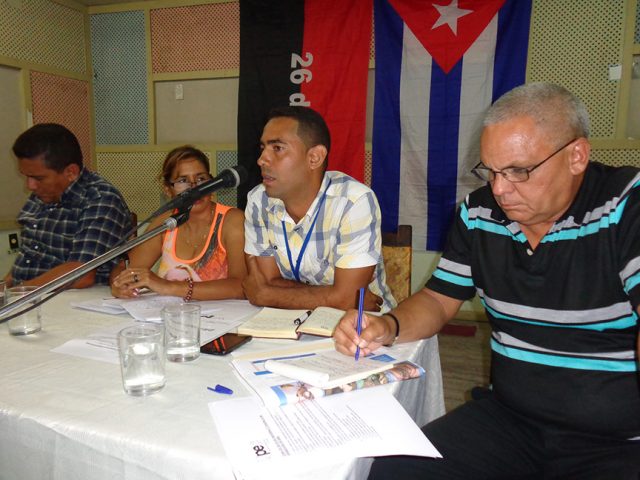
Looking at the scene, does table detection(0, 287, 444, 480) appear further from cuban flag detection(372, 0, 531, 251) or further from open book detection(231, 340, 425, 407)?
cuban flag detection(372, 0, 531, 251)

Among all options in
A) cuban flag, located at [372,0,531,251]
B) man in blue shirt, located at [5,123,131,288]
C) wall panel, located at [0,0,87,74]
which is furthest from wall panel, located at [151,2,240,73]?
man in blue shirt, located at [5,123,131,288]

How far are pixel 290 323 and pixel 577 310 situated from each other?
0.72 m

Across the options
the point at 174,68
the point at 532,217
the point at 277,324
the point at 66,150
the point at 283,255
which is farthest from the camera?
the point at 174,68

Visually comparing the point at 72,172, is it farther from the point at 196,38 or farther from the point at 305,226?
the point at 196,38

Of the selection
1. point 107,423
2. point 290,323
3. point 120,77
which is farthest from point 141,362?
point 120,77

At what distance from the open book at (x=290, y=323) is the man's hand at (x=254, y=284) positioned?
0.20 metres

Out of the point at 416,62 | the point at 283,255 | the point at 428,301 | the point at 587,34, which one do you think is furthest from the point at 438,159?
the point at 428,301

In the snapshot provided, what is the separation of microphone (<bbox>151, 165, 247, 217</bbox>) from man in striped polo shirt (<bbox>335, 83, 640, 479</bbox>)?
1.45 feet

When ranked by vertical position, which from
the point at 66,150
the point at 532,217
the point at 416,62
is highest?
the point at 416,62

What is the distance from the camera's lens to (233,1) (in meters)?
3.95

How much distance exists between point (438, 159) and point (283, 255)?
2053 mm

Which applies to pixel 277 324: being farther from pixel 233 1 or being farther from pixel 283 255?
pixel 233 1

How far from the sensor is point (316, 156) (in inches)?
74.4

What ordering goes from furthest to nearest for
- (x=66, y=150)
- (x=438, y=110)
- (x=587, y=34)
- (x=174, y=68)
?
(x=174, y=68) → (x=438, y=110) → (x=587, y=34) → (x=66, y=150)
